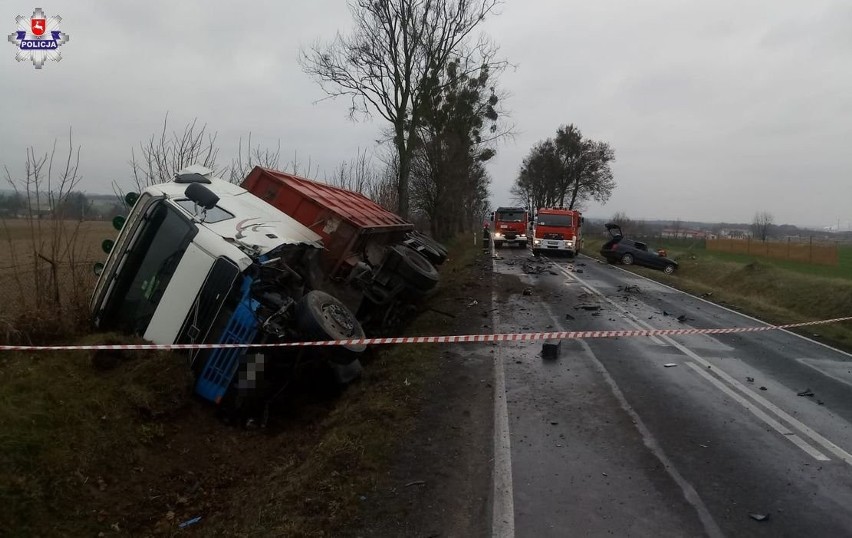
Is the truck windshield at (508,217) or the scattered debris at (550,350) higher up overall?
the truck windshield at (508,217)

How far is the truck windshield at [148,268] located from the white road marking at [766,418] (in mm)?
6497

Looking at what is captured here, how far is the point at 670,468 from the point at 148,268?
5561 millimetres

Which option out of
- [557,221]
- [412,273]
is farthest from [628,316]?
[557,221]

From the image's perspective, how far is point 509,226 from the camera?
36625 millimetres

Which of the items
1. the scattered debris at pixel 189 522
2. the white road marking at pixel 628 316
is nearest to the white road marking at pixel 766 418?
the white road marking at pixel 628 316

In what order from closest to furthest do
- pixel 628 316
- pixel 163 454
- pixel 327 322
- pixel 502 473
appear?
1. pixel 502 473
2. pixel 163 454
3. pixel 327 322
4. pixel 628 316

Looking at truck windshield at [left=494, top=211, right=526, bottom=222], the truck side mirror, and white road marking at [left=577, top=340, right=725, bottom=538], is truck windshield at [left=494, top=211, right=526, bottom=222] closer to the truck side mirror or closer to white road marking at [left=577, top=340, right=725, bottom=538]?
white road marking at [left=577, top=340, right=725, bottom=538]

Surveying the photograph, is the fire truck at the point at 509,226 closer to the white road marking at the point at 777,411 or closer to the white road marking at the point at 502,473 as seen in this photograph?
the white road marking at the point at 777,411

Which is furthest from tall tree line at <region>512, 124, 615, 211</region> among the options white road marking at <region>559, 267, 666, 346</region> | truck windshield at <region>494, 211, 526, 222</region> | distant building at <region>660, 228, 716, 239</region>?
white road marking at <region>559, 267, 666, 346</region>

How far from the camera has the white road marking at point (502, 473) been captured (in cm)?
375

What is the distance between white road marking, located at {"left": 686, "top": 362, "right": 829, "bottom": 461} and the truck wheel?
177 inches

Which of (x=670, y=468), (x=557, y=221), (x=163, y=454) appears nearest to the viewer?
(x=670, y=468)

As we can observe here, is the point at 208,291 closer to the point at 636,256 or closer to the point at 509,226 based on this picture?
the point at 636,256

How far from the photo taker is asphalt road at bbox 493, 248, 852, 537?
3.91 m
